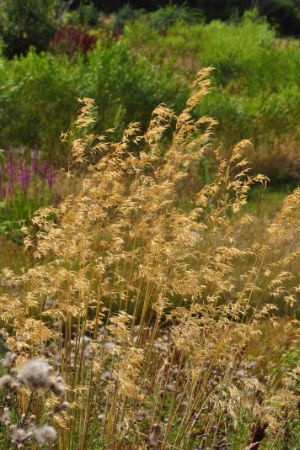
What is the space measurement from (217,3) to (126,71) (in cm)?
2080

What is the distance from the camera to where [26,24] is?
11.3 m

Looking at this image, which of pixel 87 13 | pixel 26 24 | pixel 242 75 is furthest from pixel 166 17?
pixel 26 24

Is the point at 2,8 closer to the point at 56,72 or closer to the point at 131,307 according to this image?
the point at 56,72

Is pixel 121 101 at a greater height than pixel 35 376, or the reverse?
pixel 35 376

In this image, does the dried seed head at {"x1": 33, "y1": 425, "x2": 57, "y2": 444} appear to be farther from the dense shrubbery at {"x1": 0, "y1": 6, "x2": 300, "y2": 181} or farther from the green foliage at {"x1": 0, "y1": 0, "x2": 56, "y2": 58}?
the green foliage at {"x1": 0, "y1": 0, "x2": 56, "y2": 58}

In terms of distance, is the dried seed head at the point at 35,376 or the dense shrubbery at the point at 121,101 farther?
the dense shrubbery at the point at 121,101

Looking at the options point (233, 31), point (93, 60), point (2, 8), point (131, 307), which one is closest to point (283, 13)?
point (233, 31)

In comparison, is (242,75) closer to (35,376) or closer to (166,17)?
(166,17)

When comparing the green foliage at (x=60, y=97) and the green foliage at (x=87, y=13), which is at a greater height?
the green foliage at (x=87, y=13)

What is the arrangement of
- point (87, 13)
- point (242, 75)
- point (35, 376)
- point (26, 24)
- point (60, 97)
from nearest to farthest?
point (35, 376), point (60, 97), point (26, 24), point (242, 75), point (87, 13)

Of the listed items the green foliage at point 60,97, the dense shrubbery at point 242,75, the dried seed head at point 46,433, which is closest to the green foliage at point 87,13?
the dense shrubbery at point 242,75

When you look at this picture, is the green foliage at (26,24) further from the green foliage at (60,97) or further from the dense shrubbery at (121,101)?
the green foliage at (60,97)

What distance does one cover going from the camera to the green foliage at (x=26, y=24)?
441 inches

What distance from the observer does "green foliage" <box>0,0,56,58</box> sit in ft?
36.8
